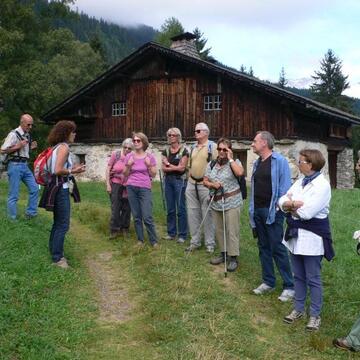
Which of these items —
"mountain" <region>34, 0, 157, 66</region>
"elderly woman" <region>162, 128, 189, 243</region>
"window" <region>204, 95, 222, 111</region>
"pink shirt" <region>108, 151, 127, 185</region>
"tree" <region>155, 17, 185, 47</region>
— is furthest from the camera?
"mountain" <region>34, 0, 157, 66</region>

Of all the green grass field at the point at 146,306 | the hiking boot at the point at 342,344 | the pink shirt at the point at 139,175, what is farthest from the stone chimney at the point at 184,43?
the hiking boot at the point at 342,344

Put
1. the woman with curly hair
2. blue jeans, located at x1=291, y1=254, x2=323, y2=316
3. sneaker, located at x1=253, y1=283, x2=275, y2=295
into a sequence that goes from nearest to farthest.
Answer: blue jeans, located at x1=291, y1=254, x2=323, y2=316, sneaker, located at x1=253, y1=283, x2=275, y2=295, the woman with curly hair

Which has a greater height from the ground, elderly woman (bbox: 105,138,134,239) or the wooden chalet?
the wooden chalet

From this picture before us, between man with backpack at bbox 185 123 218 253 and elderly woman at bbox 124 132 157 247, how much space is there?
0.60 meters

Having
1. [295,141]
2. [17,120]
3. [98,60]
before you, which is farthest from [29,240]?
[98,60]

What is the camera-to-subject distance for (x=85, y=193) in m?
13.7

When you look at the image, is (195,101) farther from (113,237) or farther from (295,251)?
(295,251)

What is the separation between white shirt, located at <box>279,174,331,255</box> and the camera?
4539 millimetres

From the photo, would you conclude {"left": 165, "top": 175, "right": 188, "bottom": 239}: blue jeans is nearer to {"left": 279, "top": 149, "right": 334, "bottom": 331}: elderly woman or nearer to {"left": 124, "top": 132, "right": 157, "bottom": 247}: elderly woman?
{"left": 124, "top": 132, "right": 157, "bottom": 247}: elderly woman

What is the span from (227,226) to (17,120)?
62.8 ft

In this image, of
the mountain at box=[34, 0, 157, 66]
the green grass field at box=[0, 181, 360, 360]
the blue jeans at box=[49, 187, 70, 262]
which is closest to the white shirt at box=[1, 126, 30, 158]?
the green grass field at box=[0, 181, 360, 360]

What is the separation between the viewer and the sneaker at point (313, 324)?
4605 mm

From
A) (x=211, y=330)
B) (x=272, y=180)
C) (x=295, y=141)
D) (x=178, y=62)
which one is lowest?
(x=211, y=330)

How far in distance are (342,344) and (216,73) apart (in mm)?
15167
